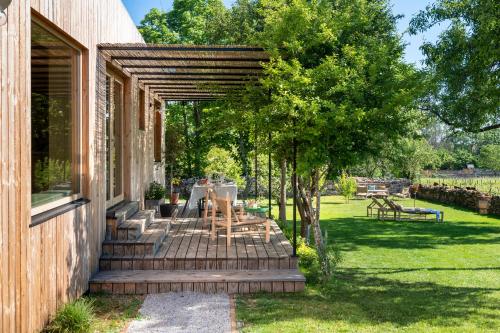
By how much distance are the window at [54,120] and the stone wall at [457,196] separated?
1765 centimetres

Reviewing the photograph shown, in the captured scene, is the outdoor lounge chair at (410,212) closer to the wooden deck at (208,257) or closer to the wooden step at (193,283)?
the wooden deck at (208,257)

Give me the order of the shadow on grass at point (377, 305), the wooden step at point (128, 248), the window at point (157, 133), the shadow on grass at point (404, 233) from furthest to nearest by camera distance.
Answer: the window at point (157, 133) → the shadow on grass at point (404, 233) → the wooden step at point (128, 248) → the shadow on grass at point (377, 305)

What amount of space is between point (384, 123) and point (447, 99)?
13.1 feet

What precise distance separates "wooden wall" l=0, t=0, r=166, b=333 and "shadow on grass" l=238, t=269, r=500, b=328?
73.8 inches

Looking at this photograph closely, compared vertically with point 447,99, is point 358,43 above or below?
above

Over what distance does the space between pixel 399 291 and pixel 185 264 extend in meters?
2.98

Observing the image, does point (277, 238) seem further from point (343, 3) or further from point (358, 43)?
point (343, 3)

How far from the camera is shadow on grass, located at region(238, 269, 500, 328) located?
5.46 meters

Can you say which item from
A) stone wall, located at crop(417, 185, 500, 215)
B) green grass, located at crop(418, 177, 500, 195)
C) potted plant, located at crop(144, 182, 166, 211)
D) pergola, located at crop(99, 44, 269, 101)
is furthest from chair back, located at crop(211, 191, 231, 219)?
green grass, located at crop(418, 177, 500, 195)

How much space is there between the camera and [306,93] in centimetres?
729

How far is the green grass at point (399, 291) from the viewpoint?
5312mm

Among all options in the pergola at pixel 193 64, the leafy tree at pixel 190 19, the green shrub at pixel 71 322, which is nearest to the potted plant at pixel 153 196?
the pergola at pixel 193 64

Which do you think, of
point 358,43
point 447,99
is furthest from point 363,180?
point 358,43

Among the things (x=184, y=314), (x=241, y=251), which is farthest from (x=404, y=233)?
(x=184, y=314)
